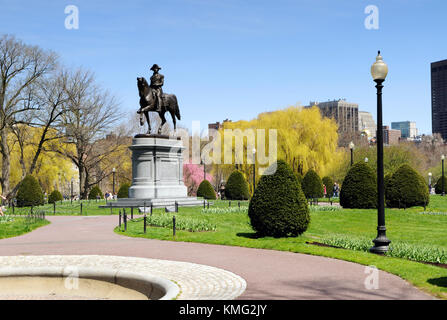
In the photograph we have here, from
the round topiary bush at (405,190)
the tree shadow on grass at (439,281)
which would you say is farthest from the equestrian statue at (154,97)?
the tree shadow on grass at (439,281)

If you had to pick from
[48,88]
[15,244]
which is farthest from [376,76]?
[48,88]

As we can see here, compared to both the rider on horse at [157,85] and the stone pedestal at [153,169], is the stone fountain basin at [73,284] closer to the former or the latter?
the stone pedestal at [153,169]

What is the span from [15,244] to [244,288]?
9.88 m

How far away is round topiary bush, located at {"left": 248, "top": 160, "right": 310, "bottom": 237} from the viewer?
49.8 ft

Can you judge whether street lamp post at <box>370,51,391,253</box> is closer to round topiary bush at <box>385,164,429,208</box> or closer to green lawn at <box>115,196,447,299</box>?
green lawn at <box>115,196,447,299</box>

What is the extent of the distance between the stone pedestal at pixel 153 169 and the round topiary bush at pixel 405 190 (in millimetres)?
12978

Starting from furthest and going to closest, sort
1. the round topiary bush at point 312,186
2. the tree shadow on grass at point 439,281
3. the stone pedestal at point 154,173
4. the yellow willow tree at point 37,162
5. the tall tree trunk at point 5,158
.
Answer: the yellow willow tree at point 37,162 < the tall tree trunk at point 5,158 < the round topiary bush at point 312,186 < the stone pedestal at point 154,173 < the tree shadow on grass at point 439,281

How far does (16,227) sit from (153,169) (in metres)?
11.6

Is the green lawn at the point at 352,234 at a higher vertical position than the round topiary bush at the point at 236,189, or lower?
lower

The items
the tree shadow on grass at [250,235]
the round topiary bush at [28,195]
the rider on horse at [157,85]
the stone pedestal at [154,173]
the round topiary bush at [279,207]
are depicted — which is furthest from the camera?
the round topiary bush at [28,195]

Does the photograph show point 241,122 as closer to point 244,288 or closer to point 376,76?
point 376,76

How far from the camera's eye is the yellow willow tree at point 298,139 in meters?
51.6

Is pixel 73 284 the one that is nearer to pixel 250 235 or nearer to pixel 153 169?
pixel 250 235
